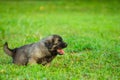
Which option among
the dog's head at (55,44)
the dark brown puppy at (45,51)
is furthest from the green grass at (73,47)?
the dog's head at (55,44)

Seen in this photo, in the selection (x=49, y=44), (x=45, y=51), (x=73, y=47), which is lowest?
(x=73, y=47)

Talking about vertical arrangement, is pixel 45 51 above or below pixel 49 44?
below

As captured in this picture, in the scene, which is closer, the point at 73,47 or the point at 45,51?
the point at 45,51

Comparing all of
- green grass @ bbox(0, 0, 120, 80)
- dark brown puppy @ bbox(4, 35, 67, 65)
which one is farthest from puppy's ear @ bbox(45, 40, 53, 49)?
green grass @ bbox(0, 0, 120, 80)

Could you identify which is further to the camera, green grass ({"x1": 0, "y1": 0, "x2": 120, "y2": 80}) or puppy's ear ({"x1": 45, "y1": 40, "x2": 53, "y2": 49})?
puppy's ear ({"x1": 45, "y1": 40, "x2": 53, "y2": 49})

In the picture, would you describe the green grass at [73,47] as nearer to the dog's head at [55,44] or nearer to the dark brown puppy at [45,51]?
the dark brown puppy at [45,51]

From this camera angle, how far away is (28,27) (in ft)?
64.5

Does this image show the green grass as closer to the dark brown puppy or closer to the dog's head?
the dark brown puppy

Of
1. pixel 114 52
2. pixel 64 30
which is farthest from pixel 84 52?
pixel 64 30

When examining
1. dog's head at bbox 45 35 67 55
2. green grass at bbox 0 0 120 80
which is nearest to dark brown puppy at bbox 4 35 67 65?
dog's head at bbox 45 35 67 55

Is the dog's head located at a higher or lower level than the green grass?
higher

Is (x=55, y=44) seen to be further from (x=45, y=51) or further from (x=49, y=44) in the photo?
(x=45, y=51)

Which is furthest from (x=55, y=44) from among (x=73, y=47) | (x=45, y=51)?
(x=73, y=47)

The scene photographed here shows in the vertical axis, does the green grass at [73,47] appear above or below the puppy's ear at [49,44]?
below
